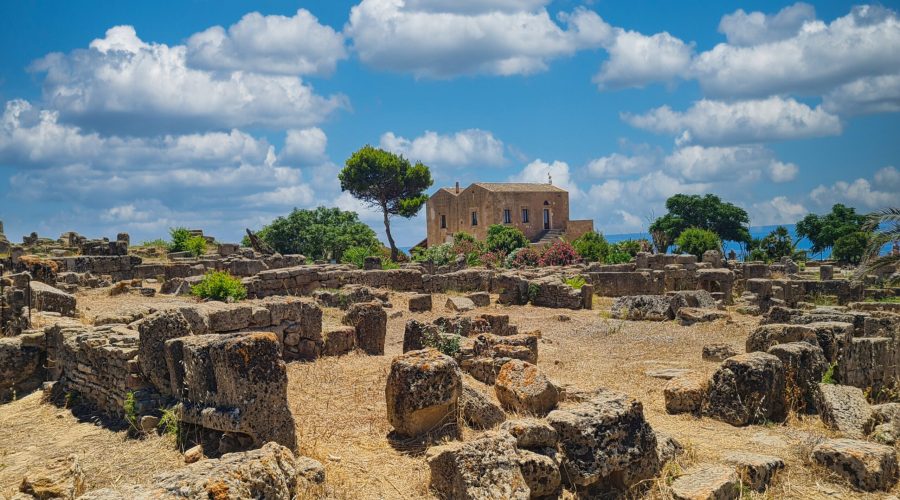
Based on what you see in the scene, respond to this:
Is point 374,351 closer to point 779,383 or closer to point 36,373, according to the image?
point 36,373

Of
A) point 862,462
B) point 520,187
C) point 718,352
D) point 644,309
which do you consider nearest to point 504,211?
point 520,187

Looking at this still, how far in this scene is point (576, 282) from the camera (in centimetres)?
2408

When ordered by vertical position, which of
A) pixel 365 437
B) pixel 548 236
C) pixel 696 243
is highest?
pixel 548 236

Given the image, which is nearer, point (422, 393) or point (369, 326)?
point (422, 393)

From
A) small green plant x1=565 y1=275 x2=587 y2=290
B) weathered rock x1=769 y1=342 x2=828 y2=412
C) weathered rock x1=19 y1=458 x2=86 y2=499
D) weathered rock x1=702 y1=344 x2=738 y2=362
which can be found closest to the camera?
weathered rock x1=19 y1=458 x2=86 y2=499

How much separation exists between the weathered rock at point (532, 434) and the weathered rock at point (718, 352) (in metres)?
7.24

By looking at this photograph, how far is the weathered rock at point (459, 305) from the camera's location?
20078 mm

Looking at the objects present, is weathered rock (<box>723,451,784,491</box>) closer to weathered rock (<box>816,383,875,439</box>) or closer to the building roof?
weathered rock (<box>816,383,875,439</box>)

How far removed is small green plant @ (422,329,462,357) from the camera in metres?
11.4

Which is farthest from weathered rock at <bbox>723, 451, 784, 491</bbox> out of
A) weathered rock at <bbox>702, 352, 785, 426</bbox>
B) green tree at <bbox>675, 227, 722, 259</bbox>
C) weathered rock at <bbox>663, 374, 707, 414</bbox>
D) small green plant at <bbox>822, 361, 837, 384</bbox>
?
green tree at <bbox>675, 227, 722, 259</bbox>

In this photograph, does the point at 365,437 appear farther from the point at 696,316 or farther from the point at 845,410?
the point at 696,316

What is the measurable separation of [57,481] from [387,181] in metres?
54.7

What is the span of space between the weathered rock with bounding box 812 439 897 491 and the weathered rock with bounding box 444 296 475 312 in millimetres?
13105

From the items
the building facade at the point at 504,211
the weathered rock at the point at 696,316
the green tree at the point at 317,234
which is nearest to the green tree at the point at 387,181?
the building facade at the point at 504,211
